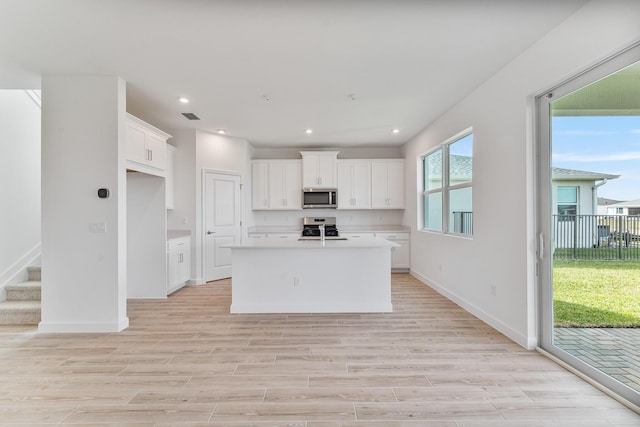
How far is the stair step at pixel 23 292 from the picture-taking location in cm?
382

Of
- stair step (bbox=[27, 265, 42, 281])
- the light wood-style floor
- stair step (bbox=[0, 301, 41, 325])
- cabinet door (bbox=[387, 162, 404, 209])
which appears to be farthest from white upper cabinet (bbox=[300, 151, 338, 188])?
stair step (bbox=[0, 301, 41, 325])

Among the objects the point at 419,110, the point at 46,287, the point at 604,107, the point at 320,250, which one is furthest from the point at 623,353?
the point at 46,287

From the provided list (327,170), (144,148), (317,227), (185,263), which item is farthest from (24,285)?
(327,170)

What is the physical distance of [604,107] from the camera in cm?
227

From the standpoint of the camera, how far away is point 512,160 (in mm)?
3012

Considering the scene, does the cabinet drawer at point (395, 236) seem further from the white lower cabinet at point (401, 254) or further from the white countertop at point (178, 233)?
the white countertop at point (178, 233)

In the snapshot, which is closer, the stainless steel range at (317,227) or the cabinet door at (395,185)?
the stainless steel range at (317,227)

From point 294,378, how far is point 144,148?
3410mm

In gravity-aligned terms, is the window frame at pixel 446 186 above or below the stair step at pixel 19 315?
above

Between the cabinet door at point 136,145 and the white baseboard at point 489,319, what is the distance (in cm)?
458

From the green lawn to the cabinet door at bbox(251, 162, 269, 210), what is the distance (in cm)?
520

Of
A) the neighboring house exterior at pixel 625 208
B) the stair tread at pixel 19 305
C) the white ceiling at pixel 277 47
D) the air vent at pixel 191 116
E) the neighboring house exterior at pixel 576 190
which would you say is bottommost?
the stair tread at pixel 19 305

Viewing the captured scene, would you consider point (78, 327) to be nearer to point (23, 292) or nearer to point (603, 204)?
point (23, 292)

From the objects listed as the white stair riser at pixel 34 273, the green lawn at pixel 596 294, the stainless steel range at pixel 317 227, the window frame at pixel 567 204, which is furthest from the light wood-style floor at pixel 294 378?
the stainless steel range at pixel 317 227
